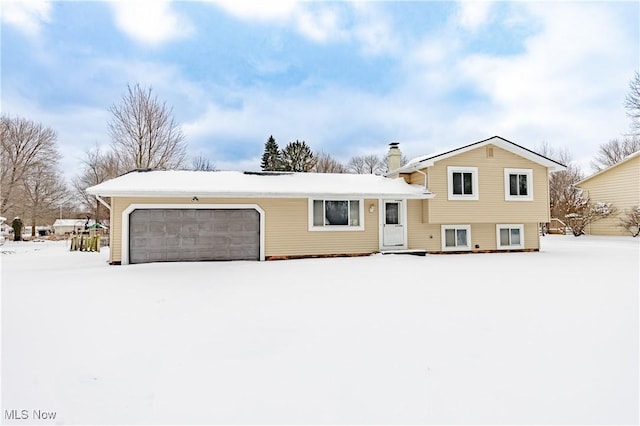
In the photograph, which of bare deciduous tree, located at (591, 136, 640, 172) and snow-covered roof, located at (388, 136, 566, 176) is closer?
snow-covered roof, located at (388, 136, 566, 176)

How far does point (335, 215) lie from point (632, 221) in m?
17.5

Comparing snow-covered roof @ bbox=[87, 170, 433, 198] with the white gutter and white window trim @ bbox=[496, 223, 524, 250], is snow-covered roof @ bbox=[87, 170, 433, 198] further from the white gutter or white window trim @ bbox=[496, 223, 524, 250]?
white window trim @ bbox=[496, 223, 524, 250]

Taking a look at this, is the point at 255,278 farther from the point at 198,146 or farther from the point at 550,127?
the point at 550,127

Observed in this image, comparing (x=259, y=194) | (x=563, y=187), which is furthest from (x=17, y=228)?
(x=563, y=187)

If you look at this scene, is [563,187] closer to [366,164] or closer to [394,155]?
[366,164]

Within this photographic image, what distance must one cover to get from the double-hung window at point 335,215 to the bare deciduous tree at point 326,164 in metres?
22.6

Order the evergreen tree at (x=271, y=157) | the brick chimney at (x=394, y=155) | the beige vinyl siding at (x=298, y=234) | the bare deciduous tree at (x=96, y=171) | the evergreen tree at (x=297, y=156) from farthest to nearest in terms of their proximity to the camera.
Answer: the evergreen tree at (x=271, y=157), the evergreen tree at (x=297, y=156), the bare deciduous tree at (x=96, y=171), the brick chimney at (x=394, y=155), the beige vinyl siding at (x=298, y=234)

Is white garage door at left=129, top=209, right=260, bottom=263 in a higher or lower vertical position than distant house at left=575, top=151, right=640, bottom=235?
lower

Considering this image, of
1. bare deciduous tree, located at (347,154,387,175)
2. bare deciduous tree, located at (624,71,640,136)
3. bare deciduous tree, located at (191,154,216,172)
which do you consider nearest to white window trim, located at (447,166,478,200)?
bare deciduous tree, located at (624,71,640,136)

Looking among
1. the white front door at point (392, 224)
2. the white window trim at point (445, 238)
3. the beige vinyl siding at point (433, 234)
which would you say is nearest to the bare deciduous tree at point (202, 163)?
the white front door at point (392, 224)

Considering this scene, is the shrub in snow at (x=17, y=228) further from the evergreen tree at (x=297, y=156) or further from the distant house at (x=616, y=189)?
the distant house at (x=616, y=189)

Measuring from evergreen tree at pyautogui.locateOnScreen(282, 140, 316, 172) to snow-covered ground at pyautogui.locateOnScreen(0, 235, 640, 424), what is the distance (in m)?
26.2

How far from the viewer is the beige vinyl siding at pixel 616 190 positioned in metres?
19.2

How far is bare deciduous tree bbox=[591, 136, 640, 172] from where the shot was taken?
32.8 m
